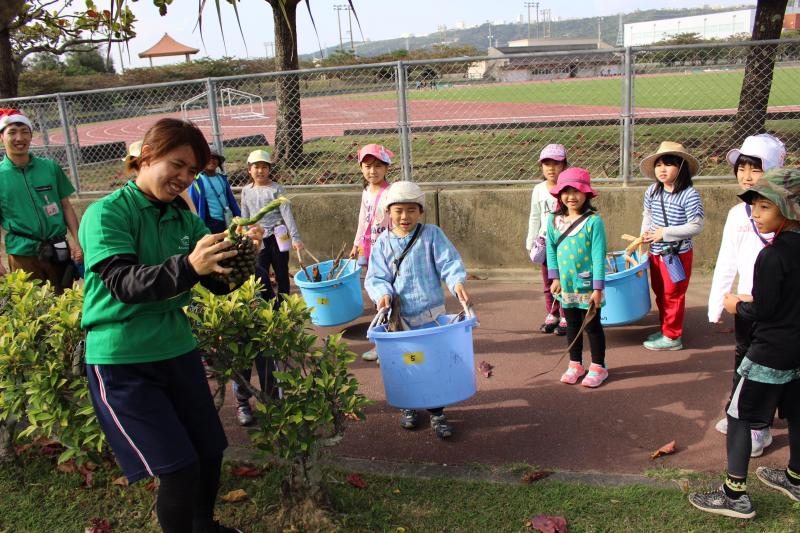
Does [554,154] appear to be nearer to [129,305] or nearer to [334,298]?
[334,298]

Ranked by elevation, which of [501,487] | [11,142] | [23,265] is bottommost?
[501,487]

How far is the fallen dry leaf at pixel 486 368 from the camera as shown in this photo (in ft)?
17.4

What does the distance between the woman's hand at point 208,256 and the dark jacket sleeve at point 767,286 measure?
2328 mm

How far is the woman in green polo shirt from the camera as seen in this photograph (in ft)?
8.59

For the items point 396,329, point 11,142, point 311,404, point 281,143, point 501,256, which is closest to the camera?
point 311,404

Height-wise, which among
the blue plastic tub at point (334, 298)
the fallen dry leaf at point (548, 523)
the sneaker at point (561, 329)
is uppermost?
the blue plastic tub at point (334, 298)

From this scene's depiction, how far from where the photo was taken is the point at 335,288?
6.02 m

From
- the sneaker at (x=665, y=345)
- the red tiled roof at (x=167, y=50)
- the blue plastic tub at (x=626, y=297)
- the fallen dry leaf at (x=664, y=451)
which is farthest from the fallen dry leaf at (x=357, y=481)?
the red tiled roof at (x=167, y=50)

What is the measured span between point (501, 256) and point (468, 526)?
4765 mm

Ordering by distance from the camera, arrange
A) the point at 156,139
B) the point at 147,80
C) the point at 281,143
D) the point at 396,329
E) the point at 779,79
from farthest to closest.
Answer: the point at 147,80 → the point at 779,79 → the point at 281,143 → the point at 396,329 → the point at 156,139

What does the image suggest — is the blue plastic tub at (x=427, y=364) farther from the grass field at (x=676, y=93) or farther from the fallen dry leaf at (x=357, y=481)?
the grass field at (x=676, y=93)

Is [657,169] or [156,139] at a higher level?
[156,139]

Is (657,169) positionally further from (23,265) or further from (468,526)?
(23,265)

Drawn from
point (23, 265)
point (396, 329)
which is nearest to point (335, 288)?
point (396, 329)
